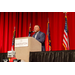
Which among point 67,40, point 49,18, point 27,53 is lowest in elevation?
point 27,53

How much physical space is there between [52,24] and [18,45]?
3098 mm

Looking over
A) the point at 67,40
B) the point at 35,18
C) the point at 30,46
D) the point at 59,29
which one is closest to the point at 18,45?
the point at 30,46

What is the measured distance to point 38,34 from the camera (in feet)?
8.55

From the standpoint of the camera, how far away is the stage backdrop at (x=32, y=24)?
14.3 ft

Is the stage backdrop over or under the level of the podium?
over

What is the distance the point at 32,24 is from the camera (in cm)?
495

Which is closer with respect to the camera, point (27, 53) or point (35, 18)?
point (27, 53)

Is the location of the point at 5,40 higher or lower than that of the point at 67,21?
lower

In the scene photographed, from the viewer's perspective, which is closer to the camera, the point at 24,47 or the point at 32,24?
the point at 24,47

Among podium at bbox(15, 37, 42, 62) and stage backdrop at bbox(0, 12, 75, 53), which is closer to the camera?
podium at bbox(15, 37, 42, 62)

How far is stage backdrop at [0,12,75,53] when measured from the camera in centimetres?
437

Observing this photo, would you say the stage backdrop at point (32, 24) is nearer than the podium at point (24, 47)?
No

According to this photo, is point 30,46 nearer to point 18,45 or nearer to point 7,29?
point 18,45

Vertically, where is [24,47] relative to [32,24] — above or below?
below
